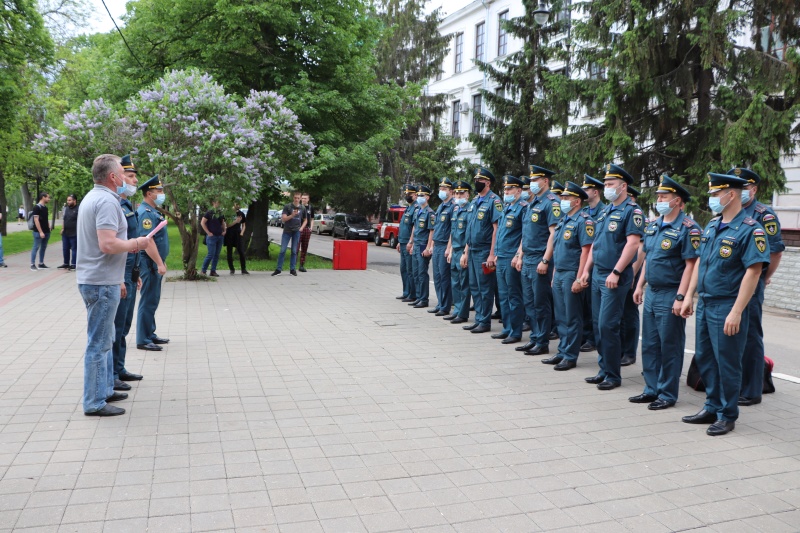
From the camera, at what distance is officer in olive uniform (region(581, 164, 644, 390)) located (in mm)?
6516

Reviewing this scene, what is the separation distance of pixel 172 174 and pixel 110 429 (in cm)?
974

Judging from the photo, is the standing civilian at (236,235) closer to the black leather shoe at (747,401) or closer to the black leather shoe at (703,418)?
the black leather shoe at (747,401)

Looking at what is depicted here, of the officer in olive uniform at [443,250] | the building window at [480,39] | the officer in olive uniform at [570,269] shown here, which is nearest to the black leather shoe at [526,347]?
the officer in olive uniform at [570,269]

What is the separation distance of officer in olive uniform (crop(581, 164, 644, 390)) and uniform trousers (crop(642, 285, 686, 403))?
1.24 ft

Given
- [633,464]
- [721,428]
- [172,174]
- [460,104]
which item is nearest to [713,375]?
[721,428]

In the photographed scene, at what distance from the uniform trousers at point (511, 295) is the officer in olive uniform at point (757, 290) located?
3091 mm

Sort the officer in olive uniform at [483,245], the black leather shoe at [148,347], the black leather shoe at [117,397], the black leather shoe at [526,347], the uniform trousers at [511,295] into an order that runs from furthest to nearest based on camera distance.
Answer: the officer in olive uniform at [483,245] → the uniform trousers at [511,295] → the black leather shoe at [526,347] → the black leather shoe at [148,347] → the black leather shoe at [117,397]

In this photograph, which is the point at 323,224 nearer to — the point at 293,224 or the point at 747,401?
the point at 293,224

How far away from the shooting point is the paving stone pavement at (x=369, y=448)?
149 inches

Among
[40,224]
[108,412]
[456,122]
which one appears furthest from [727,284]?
[456,122]

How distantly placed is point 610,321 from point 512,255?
2489 millimetres

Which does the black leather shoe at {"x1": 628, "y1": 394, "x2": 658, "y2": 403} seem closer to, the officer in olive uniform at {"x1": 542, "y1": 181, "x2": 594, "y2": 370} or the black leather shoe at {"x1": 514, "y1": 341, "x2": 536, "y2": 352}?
the officer in olive uniform at {"x1": 542, "y1": 181, "x2": 594, "y2": 370}

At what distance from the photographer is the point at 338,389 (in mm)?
6367

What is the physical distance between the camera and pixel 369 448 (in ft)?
15.8
